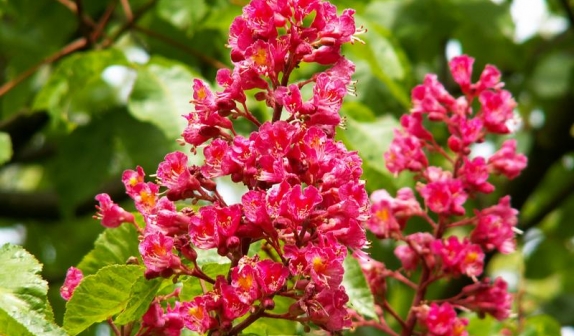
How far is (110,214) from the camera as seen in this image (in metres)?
2.41

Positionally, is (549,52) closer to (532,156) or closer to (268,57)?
(532,156)

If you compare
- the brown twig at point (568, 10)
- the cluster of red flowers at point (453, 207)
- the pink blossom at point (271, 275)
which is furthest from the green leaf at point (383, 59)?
the pink blossom at point (271, 275)

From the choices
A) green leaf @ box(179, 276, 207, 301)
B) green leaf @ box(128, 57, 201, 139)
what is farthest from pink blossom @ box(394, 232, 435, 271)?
green leaf @ box(128, 57, 201, 139)

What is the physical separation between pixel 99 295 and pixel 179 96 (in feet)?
5.73

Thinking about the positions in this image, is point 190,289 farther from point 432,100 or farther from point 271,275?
point 432,100

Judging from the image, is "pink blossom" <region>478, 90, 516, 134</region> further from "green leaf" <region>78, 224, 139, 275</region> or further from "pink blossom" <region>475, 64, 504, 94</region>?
"green leaf" <region>78, 224, 139, 275</region>

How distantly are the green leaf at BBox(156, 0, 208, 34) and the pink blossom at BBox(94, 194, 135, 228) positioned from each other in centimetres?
184

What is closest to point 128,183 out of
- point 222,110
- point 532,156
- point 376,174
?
point 222,110

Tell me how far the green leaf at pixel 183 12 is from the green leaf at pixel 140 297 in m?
2.16

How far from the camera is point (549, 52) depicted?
266 inches

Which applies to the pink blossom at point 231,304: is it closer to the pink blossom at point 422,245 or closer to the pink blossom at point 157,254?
the pink blossom at point 157,254

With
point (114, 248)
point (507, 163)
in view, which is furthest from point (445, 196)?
point (114, 248)

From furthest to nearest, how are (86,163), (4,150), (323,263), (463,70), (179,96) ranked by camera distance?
(86,163)
(179,96)
(4,150)
(463,70)
(323,263)

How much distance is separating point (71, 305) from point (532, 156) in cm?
507
